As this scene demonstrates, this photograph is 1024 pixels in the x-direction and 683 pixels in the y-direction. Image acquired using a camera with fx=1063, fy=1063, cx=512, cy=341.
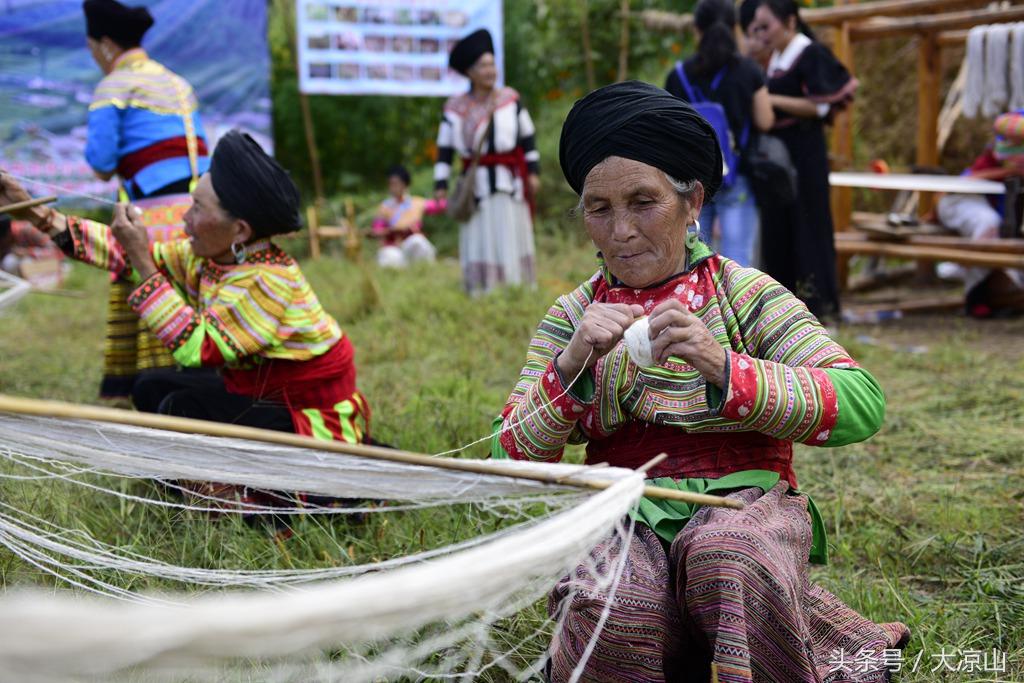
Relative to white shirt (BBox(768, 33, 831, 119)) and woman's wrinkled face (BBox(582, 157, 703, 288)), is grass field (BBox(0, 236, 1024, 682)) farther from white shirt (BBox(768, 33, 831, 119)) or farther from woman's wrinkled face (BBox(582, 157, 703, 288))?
white shirt (BBox(768, 33, 831, 119))

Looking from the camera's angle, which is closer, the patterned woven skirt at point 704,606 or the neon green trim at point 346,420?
the patterned woven skirt at point 704,606

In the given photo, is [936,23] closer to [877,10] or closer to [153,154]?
[877,10]

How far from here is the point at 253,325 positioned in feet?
10.5

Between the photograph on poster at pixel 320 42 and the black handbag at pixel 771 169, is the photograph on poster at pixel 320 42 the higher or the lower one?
the higher one

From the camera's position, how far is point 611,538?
2.01m

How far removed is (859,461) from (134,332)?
3.14 m

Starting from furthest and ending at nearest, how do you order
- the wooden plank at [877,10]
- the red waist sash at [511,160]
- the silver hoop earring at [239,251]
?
the red waist sash at [511,160]
the wooden plank at [877,10]
the silver hoop earring at [239,251]

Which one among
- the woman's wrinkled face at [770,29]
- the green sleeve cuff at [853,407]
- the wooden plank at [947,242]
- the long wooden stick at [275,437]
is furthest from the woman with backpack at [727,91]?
the long wooden stick at [275,437]

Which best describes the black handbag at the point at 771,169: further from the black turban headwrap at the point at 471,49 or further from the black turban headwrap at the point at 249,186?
the black turban headwrap at the point at 249,186

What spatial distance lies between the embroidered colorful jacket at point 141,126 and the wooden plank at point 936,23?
5.19 meters

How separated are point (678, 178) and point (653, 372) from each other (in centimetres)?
39

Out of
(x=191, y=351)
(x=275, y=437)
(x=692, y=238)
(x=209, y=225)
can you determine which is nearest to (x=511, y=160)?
(x=209, y=225)

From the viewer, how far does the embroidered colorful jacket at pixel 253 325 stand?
10.3 ft

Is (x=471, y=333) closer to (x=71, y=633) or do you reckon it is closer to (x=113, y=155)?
(x=113, y=155)
